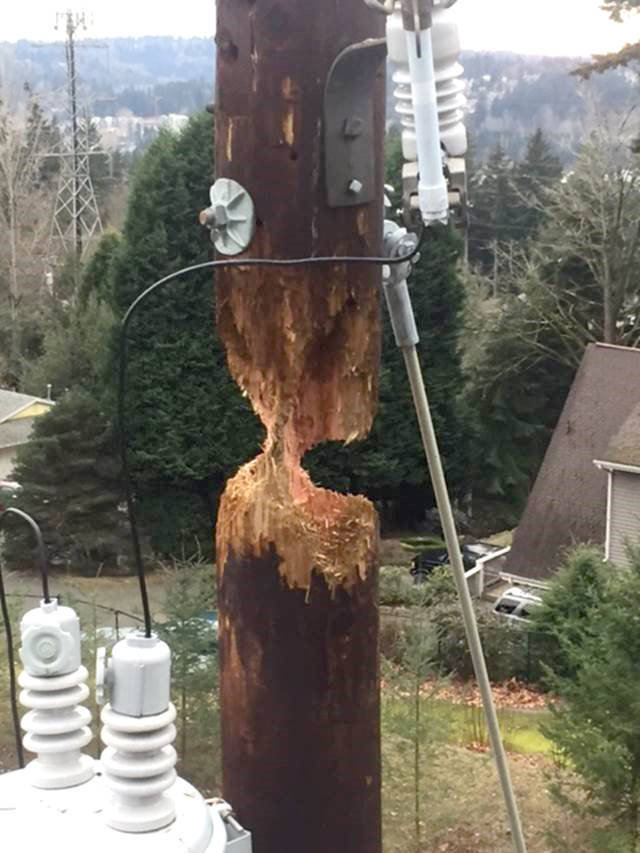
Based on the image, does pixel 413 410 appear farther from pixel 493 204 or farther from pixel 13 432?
pixel 493 204

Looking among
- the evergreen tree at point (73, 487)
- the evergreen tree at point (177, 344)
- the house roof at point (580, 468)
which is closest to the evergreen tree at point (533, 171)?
the house roof at point (580, 468)

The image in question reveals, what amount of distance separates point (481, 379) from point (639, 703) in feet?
55.2

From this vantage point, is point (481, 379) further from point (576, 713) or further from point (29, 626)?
point (29, 626)

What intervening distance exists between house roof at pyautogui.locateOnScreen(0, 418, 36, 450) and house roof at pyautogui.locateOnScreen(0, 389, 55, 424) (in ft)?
0.65

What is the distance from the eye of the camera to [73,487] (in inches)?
781

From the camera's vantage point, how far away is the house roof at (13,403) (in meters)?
24.0

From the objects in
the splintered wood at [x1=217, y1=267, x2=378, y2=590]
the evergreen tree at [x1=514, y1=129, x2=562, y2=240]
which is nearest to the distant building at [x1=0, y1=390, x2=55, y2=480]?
the evergreen tree at [x1=514, y1=129, x2=562, y2=240]

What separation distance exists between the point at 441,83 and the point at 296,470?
85 cm

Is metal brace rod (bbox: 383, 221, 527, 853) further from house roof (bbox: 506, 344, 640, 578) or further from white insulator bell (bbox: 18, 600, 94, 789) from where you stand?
house roof (bbox: 506, 344, 640, 578)

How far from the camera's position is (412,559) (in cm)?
1997

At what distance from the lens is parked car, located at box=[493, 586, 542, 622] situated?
15.9 m

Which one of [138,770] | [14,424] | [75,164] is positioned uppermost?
[75,164]

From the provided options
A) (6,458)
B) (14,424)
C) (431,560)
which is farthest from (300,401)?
(6,458)

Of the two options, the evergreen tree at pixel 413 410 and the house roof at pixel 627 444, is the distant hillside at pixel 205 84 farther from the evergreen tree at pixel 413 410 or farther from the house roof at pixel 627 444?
the house roof at pixel 627 444
